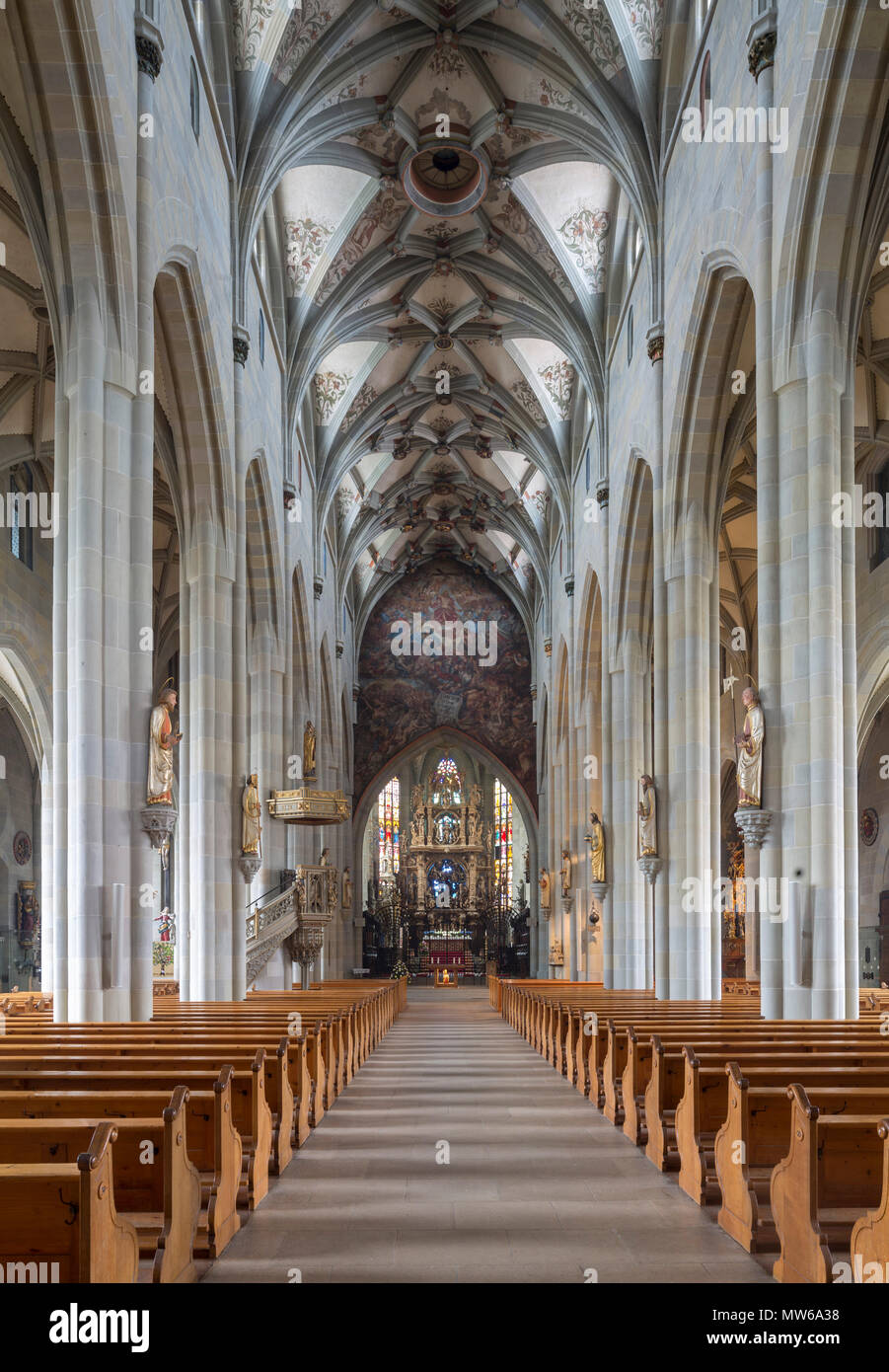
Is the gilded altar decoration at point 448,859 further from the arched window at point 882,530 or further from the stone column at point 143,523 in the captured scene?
the stone column at point 143,523

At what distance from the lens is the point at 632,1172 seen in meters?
7.53

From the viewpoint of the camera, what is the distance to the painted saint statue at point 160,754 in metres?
11.4

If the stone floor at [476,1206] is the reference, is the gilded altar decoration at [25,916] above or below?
below

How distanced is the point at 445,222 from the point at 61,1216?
2429 centimetres

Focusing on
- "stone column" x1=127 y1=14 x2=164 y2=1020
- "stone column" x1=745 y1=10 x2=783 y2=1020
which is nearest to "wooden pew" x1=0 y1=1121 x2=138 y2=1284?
"stone column" x1=127 y1=14 x2=164 y2=1020

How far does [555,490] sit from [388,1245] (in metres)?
26.8

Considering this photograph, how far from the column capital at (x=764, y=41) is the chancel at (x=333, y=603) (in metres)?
0.09

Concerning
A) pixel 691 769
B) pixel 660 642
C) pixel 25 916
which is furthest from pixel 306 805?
pixel 25 916

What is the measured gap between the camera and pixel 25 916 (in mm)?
28953

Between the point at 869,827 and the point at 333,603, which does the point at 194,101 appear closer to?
the point at 333,603

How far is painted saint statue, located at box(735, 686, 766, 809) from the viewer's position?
1178 cm

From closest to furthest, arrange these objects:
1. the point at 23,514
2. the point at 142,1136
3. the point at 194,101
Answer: the point at 142,1136 < the point at 194,101 < the point at 23,514

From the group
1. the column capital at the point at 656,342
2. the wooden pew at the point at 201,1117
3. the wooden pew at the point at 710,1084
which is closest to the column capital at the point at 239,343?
the column capital at the point at 656,342
